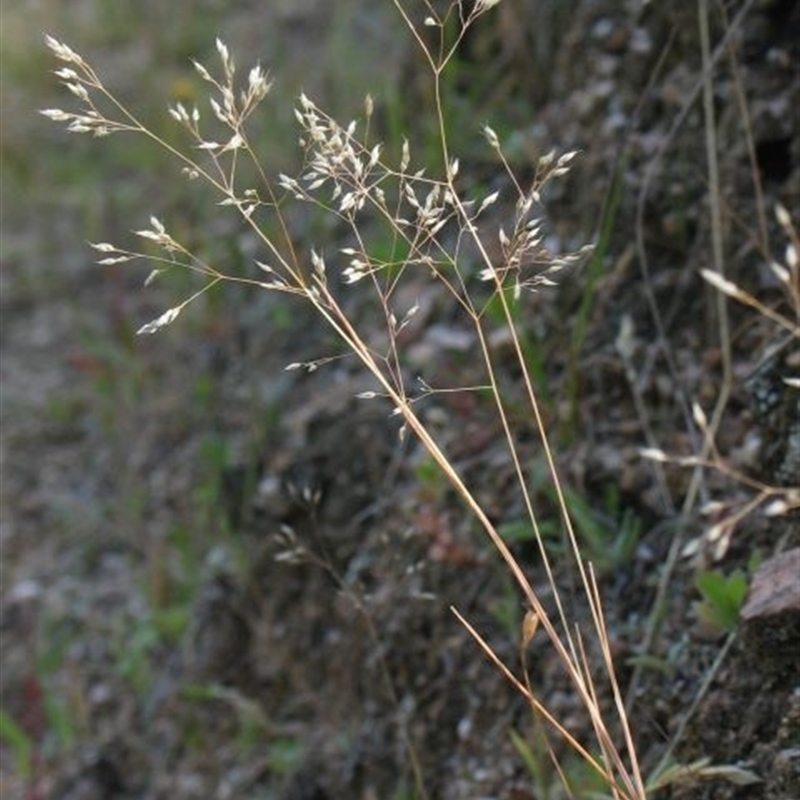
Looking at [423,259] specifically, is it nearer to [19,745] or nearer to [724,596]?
[724,596]

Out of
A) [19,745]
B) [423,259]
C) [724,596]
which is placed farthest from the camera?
[19,745]

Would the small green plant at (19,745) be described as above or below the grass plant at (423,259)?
below

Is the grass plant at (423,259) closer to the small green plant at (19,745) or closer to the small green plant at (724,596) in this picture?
the small green plant at (724,596)

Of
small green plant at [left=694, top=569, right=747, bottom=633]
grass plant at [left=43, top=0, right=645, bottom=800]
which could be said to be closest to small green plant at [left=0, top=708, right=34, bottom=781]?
grass plant at [left=43, top=0, right=645, bottom=800]

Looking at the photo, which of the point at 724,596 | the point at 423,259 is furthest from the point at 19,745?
the point at 423,259

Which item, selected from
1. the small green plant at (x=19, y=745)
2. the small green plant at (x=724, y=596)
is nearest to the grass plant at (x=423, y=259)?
the small green plant at (x=724, y=596)

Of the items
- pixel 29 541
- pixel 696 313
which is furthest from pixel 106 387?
pixel 696 313

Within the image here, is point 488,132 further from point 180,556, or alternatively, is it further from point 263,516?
point 180,556

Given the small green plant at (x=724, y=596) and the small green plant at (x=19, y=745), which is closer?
the small green plant at (x=724, y=596)

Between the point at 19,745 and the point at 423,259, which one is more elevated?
the point at 423,259
